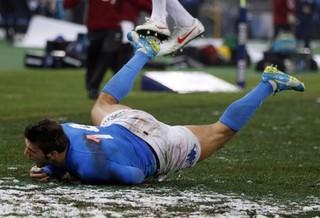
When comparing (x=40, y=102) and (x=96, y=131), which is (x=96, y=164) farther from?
(x=40, y=102)

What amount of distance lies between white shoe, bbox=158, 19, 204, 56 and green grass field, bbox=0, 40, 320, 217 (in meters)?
0.97

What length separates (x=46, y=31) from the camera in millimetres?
26922

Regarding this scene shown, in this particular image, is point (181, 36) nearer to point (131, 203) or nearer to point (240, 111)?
point (240, 111)

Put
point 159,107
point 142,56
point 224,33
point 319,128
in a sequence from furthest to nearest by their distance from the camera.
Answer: point 224,33 → point 159,107 → point 319,128 → point 142,56

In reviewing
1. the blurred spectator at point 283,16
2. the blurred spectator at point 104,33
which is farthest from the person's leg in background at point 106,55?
the blurred spectator at point 283,16

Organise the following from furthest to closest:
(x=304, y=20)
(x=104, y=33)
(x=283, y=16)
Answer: (x=304, y=20)
(x=283, y=16)
(x=104, y=33)

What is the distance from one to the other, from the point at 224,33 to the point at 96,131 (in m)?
30.5

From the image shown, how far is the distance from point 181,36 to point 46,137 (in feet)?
10.0

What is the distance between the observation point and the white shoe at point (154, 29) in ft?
25.6

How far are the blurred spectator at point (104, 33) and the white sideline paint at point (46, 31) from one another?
11.1 meters

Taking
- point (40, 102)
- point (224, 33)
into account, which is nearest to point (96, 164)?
point (40, 102)

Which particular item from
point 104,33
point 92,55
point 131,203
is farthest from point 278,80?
point 92,55

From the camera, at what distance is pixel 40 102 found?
1381 cm

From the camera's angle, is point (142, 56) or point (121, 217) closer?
point (121, 217)
